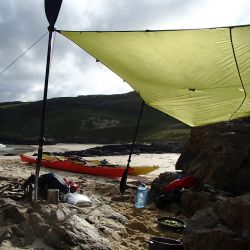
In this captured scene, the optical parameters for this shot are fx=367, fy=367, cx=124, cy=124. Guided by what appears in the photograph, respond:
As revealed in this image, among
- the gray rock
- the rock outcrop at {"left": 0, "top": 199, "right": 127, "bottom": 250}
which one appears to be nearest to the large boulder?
the gray rock

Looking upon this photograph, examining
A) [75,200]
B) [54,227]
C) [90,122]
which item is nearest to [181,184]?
[75,200]

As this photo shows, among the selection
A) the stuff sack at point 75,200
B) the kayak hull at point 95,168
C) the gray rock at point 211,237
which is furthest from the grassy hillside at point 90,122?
the gray rock at point 211,237

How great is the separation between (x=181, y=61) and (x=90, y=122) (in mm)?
94350

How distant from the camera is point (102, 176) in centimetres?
2175

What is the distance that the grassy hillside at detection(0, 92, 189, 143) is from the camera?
8075 cm

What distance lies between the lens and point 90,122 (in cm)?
10231

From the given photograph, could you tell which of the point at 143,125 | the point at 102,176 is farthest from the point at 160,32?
the point at 143,125

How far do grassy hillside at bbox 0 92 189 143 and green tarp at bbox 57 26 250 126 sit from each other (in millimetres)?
63390

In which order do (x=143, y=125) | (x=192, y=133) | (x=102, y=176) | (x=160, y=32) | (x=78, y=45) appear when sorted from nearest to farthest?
1. (x=160, y=32)
2. (x=78, y=45)
3. (x=192, y=133)
4. (x=102, y=176)
5. (x=143, y=125)

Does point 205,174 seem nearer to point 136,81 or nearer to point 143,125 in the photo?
point 136,81

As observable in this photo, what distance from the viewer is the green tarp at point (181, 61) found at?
7762 mm

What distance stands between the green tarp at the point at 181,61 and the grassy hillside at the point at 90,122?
6339cm

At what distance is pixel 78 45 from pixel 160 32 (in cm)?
211

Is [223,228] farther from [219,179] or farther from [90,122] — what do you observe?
[90,122]
